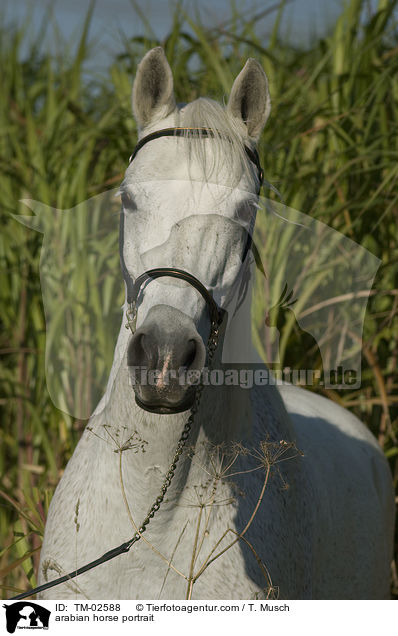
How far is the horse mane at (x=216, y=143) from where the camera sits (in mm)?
1596

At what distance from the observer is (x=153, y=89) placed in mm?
1754

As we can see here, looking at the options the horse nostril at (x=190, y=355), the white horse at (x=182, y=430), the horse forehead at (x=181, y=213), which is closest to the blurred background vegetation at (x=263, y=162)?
the white horse at (x=182, y=430)

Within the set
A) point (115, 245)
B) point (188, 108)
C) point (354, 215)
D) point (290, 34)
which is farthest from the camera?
point (290, 34)

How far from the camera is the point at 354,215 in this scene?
3.43 metres

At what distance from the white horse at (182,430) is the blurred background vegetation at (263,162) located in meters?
1.32

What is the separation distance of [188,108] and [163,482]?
38.9 inches

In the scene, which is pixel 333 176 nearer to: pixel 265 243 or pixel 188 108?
pixel 265 243

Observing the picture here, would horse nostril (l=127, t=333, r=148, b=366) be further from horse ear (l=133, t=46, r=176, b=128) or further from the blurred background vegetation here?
the blurred background vegetation

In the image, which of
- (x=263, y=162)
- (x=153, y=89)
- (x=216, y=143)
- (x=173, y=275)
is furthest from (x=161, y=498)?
(x=263, y=162)

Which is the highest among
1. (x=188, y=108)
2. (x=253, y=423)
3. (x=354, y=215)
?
(x=354, y=215)

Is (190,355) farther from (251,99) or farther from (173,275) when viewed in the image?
(251,99)

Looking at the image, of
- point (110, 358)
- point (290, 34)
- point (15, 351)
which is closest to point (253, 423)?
point (110, 358)
